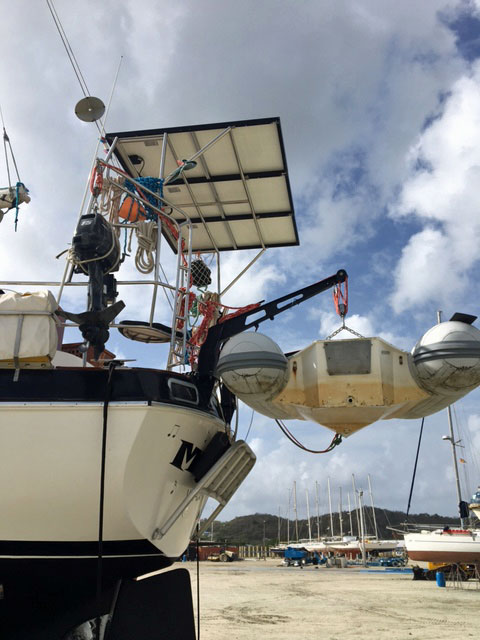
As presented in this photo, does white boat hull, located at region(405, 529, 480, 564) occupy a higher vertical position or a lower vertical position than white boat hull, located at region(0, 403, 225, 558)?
lower

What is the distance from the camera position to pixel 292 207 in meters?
9.80

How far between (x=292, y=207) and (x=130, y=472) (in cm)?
618

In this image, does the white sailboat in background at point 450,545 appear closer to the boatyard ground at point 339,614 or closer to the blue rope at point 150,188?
the boatyard ground at point 339,614

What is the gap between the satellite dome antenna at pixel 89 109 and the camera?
7.72 meters

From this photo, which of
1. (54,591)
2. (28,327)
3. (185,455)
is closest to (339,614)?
(185,455)

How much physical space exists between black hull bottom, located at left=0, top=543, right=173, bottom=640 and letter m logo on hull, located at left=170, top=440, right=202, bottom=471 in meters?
0.87

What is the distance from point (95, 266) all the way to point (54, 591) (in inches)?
134

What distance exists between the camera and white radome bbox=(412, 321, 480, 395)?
475 centimetres

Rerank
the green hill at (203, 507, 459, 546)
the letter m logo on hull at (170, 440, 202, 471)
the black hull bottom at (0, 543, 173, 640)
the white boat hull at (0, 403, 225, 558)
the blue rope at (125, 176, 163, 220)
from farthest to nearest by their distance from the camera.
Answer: the green hill at (203, 507, 459, 546)
the blue rope at (125, 176, 163, 220)
the letter m logo on hull at (170, 440, 202, 471)
the black hull bottom at (0, 543, 173, 640)
the white boat hull at (0, 403, 225, 558)

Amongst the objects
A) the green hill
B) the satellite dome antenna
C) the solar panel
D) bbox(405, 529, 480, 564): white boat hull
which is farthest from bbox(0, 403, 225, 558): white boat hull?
the green hill

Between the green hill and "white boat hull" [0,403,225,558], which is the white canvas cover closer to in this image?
"white boat hull" [0,403,225,558]

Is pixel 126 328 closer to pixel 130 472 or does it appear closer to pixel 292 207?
pixel 130 472

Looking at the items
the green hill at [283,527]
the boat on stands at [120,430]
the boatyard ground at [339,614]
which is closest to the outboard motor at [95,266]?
the boat on stands at [120,430]

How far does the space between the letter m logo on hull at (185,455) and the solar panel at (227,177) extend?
4.74m
